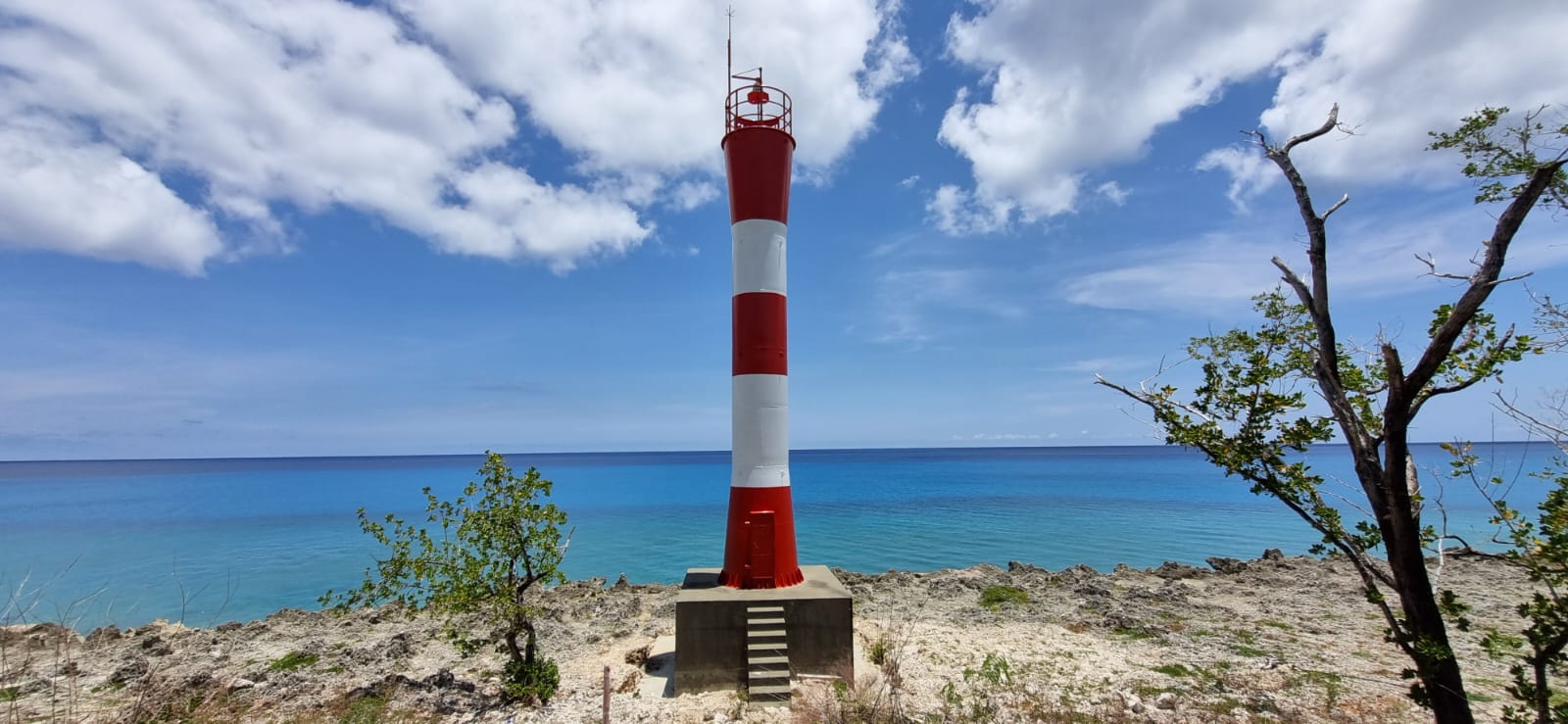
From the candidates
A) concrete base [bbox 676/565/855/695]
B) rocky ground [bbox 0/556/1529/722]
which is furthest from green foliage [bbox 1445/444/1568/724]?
concrete base [bbox 676/565/855/695]

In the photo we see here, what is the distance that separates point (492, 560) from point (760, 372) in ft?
16.7

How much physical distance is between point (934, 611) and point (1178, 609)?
5885 millimetres

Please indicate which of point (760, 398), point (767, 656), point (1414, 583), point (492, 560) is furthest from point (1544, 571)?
point (492, 560)

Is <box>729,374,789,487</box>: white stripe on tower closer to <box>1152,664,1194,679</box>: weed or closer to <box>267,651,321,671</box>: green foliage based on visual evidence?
<box>1152,664,1194,679</box>: weed

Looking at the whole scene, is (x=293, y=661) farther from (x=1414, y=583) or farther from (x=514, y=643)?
(x=1414, y=583)

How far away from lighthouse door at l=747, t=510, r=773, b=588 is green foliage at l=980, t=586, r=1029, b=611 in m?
8.17

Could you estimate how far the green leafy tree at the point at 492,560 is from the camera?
995cm

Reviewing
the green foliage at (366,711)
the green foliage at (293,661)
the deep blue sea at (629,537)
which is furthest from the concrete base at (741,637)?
the deep blue sea at (629,537)

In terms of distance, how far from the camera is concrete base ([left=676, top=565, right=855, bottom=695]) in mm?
10711

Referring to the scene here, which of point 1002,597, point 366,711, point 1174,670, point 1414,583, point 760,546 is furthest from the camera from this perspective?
point 1002,597

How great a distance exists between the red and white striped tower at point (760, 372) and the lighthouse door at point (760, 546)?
16 millimetres

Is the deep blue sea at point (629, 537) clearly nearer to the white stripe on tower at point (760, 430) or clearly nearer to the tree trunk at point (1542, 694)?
the white stripe on tower at point (760, 430)

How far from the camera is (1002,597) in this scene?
18.2 meters

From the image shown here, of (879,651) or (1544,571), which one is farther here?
(879,651)
